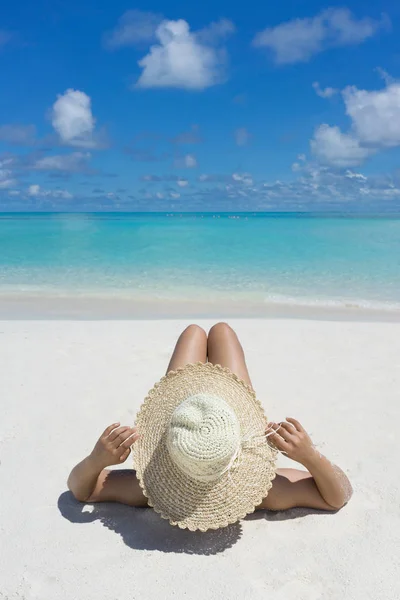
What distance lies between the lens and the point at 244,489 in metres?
2.28

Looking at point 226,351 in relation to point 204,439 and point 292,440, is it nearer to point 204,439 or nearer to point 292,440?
point 292,440

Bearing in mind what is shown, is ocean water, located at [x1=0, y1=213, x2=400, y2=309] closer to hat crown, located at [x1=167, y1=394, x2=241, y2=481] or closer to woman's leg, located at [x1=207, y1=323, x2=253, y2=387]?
woman's leg, located at [x1=207, y1=323, x2=253, y2=387]

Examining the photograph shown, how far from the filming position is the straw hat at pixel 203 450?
2.13 m

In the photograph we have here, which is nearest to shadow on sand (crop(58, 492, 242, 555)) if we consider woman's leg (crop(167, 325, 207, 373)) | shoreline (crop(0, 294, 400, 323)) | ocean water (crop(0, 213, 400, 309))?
woman's leg (crop(167, 325, 207, 373))

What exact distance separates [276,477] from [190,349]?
892 mm

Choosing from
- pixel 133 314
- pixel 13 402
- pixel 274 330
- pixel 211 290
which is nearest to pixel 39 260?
pixel 211 290

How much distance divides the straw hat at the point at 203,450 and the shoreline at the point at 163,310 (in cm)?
493

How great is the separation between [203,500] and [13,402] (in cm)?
224

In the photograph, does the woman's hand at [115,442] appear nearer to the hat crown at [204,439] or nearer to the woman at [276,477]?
the woman at [276,477]

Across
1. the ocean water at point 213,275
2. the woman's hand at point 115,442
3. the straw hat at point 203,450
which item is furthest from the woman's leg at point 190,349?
the ocean water at point 213,275

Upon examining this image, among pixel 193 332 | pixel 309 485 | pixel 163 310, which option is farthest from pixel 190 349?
pixel 163 310

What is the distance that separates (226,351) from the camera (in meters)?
3.21

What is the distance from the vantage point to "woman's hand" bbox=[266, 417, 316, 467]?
234cm

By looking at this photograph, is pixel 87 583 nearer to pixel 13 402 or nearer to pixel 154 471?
pixel 154 471
